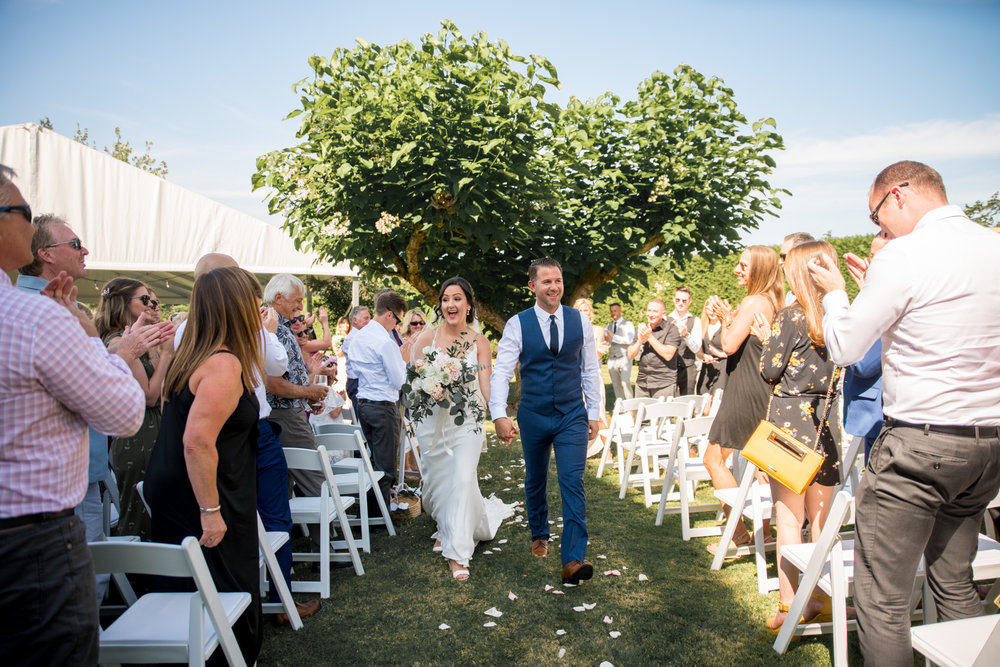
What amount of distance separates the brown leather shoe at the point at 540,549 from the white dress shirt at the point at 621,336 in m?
6.83

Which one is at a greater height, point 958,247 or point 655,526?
point 958,247

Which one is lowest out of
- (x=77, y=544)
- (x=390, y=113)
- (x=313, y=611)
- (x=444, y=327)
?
(x=313, y=611)

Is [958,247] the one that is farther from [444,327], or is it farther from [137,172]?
[137,172]

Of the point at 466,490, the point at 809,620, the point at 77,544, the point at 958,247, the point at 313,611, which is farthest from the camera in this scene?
the point at 466,490

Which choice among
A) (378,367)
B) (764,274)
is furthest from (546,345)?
(378,367)

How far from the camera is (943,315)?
7.23 feet

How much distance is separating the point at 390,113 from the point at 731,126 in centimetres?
549

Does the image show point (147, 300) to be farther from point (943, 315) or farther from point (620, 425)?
point (620, 425)

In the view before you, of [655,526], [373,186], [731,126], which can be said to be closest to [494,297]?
[373,186]

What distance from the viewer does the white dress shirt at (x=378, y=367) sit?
5930 mm

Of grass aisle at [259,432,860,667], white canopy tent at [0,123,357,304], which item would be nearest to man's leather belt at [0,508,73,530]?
grass aisle at [259,432,860,667]

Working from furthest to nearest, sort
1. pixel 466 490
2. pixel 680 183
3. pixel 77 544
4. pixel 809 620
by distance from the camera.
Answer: pixel 680 183, pixel 466 490, pixel 809 620, pixel 77 544

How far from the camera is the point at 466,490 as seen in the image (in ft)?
15.7

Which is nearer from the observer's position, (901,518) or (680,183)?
(901,518)
